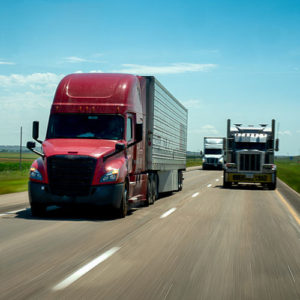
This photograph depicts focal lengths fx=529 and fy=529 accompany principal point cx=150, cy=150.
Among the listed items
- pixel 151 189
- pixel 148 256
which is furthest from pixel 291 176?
pixel 148 256

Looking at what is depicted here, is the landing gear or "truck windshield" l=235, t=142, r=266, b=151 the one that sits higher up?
"truck windshield" l=235, t=142, r=266, b=151

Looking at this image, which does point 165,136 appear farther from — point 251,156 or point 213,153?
point 213,153

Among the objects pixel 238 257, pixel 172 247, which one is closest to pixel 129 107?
pixel 172 247

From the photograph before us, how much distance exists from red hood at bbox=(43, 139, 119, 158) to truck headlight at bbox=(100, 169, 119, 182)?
42cm

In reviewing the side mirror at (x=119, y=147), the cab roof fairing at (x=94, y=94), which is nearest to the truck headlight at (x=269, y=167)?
the cab roof fairing at (x=94, y=94)

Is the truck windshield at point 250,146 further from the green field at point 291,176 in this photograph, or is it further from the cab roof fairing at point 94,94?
the cab roof fairing at point 94,94

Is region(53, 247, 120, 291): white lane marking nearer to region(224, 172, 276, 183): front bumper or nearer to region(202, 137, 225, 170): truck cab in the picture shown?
region(224, 172, 276, 183): front bumper

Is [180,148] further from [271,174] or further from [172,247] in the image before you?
[172,247]

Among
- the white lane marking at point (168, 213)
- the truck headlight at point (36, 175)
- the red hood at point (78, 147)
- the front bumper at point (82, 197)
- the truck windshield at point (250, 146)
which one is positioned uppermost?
the truck windshield at point (250, 146)

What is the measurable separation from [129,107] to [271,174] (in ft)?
47.5

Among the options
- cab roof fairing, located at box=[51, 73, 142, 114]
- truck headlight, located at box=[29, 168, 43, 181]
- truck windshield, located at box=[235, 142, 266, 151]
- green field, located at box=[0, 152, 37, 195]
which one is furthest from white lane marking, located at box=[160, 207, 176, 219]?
truck windshield, located at box=[235, 142, 266, 151]

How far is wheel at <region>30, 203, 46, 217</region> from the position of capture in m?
12.1

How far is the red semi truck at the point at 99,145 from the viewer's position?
11695mm

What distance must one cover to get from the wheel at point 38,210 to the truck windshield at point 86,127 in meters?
1.80
